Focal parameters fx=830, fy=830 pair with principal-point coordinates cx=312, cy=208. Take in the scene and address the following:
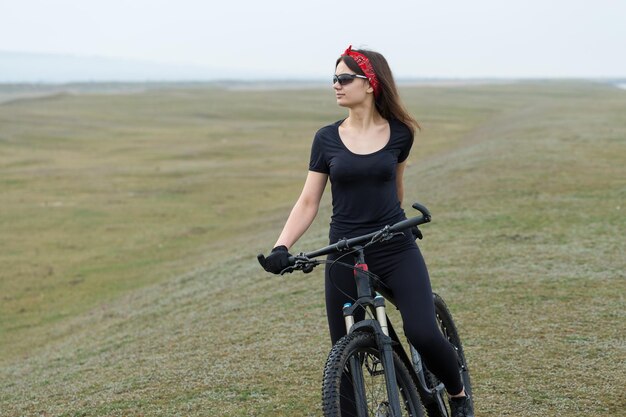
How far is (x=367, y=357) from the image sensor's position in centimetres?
441

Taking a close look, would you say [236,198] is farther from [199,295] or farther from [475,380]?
[475,380]

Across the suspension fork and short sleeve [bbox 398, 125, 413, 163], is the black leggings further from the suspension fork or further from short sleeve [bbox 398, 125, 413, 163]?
short sleeve [bbox 398, 125, 413, 163]

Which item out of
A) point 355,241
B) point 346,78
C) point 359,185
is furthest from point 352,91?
point 355,241

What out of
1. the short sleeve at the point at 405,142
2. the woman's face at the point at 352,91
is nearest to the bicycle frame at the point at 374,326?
the short sleeve at the point at 405,142

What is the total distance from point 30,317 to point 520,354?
10821 millimetres

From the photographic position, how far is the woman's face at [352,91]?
4.65 metres

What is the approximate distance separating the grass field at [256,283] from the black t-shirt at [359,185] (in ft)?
7.78

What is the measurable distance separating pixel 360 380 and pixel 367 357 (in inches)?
8.4

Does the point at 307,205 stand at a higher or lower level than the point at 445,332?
higher

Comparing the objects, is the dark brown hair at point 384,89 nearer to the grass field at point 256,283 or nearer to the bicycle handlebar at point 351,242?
the bicycle handlebar at point 351,242

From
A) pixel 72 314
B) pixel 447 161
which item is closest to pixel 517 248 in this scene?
pixel 72 314

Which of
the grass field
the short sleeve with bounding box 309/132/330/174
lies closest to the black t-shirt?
the short sleeve with bounding box 309/132/330/174

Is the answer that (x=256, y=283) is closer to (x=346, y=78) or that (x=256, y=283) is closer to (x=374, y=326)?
(x=346, y=78)

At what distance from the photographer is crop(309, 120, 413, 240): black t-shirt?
4480mm
